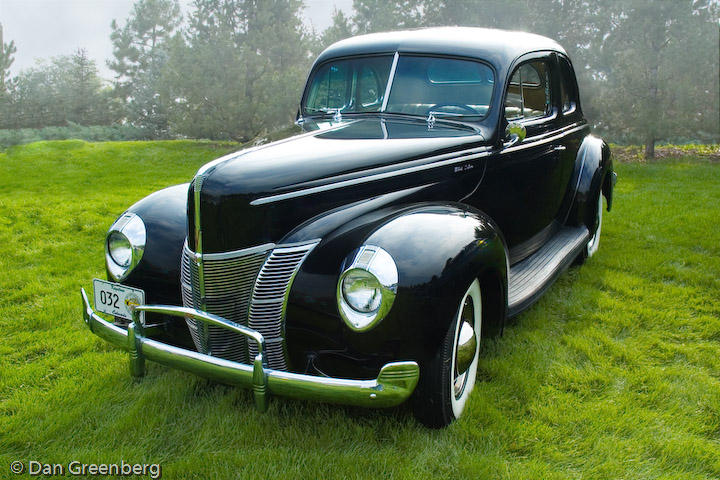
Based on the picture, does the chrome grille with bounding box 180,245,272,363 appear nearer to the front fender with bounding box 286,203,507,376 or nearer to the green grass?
the front fender with bounding box 286,203,507,376

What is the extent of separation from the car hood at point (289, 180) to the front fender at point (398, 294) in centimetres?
19

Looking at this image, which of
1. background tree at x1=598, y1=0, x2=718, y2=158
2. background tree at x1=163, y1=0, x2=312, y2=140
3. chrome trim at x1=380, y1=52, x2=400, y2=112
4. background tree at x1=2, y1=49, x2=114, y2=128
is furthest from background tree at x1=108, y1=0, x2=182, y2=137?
chrome trim at x1=380, y1=52, x2=400, y2=112

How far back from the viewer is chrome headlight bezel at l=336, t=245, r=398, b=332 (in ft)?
7.26

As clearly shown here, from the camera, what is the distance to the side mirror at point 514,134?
3375 millimetres

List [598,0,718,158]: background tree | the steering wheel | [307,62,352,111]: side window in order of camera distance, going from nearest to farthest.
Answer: the steering wheel, [307,62,352,111]: side window, [598,0,718,158]: background tree

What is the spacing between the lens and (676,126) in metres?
10.9

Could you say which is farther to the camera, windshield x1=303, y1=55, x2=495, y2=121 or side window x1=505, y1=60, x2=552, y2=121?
side window x1=505, y1=60, x2=552, y2=121

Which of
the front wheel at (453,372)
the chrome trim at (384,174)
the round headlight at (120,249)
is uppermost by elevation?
the chrome trim at (384,174)

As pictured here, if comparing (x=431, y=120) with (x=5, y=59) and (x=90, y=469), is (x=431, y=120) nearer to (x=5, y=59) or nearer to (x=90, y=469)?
(x=90, y=469)

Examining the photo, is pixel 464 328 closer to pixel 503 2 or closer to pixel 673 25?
pixel 673 25

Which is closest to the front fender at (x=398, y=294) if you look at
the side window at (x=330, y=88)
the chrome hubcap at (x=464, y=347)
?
the chrome hubcap at (x=464, y=347)

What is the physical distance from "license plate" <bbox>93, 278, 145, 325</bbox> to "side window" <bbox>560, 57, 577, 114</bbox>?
11.4 feet

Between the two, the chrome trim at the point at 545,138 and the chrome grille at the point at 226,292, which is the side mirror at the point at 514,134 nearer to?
the chrome trim at the point at 545,138

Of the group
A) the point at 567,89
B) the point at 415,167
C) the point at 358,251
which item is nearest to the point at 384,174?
the point at 415,167
